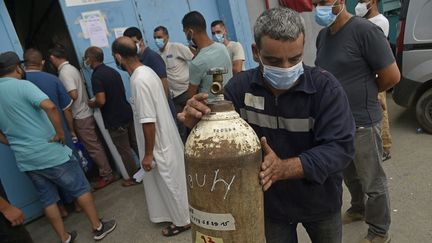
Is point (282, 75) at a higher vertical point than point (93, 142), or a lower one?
higher

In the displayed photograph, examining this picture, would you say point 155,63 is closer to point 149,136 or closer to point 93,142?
point 93,142

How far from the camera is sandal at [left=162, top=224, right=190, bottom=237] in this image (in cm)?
353

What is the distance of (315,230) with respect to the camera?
1.96m

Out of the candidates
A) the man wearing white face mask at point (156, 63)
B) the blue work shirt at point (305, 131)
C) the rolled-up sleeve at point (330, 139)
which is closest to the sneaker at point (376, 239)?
the blue work shirt at point (305, 131)

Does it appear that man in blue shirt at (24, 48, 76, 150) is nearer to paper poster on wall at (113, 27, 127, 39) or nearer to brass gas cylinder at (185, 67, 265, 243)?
paper poster on wall at (113, 27, 127, 39)

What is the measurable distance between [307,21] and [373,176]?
5.37 m

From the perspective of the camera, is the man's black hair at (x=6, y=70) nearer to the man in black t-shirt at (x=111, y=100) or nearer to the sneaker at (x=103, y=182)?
the man in black t-shirt at (x=111, y=100)

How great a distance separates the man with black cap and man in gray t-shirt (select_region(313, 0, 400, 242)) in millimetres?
2415

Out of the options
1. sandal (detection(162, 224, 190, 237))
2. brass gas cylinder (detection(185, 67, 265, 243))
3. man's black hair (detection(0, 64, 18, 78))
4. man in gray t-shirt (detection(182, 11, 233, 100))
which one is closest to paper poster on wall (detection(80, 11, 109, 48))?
man's black hair (detection(0, 64, 18, 78))

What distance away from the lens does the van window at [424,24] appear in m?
4.64

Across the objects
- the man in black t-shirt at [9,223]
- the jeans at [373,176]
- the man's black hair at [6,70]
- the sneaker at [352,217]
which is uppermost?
the man's black hair at [6,70]

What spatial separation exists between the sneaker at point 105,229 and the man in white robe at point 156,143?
479 millimetres

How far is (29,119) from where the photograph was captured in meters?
3.20

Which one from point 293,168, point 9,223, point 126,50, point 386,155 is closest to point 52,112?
point 126,50
